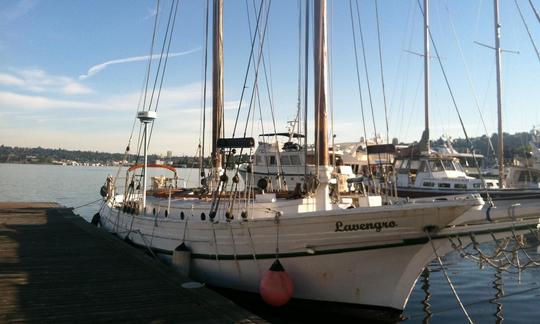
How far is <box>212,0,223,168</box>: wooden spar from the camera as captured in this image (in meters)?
16.3

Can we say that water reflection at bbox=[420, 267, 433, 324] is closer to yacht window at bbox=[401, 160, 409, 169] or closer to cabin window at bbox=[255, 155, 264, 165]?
yacht window at bbox=[401, 160, 409, 169]

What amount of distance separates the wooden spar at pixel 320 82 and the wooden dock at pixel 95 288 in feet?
12.7

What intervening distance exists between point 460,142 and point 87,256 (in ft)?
491

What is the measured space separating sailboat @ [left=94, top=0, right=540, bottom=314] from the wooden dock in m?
1.33

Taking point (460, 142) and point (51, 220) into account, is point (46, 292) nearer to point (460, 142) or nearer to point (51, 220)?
point (51, 220)

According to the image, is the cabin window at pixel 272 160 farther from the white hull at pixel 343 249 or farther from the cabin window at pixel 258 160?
the white hull at pixel 343 249

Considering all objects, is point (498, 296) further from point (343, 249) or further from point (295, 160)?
point (295, 160)

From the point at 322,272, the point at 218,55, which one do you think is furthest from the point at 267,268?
the point at 218,55

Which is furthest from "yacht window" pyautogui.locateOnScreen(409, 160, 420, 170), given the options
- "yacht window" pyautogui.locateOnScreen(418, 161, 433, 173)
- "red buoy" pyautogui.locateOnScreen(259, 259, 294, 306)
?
"red buoy" pyautogui.locateOnScreen(259, 259, 294, 306)

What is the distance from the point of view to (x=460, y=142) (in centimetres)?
14525

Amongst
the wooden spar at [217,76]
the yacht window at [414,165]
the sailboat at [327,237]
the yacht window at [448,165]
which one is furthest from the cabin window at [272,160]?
the sailboat at [327,237]

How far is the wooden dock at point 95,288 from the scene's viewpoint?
739 centimetres

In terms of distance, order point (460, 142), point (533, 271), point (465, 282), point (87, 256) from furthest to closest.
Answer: point (460, 142) < point (533, 271) < point (465, 282) < point (87, 256)

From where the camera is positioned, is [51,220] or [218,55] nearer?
[218,55]
